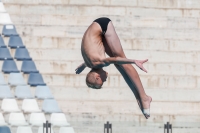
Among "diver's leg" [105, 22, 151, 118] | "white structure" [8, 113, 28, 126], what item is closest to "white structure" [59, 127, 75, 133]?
"white structure" [8, 113, 28, 126]

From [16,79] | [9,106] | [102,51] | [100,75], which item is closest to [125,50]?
[16,79]

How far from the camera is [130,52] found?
55.1ft

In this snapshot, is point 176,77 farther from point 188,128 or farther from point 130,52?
point 188,128

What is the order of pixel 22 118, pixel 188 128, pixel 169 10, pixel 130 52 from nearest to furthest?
pixel 188 128
pixel 22 118
pixel 130 52
pixel 169 10

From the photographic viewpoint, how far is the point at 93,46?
8.48m

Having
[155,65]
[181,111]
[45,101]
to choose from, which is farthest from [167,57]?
[45,101]

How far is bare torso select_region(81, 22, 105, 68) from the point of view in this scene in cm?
848

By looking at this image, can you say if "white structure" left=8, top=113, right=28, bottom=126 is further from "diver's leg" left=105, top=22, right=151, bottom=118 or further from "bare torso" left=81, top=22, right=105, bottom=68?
"bare torso" left=81, top=22, right=105, bottom=68

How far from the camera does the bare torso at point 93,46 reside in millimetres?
8484

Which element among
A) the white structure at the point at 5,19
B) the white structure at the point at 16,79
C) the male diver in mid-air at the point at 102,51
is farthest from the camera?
the white structure at the point at 5,19

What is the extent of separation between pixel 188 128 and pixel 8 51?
16.7 feet

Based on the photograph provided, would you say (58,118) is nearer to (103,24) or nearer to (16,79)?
(16,79)

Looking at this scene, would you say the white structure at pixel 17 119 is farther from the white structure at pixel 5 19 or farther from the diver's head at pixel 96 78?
the diver's head at pixel 96 78

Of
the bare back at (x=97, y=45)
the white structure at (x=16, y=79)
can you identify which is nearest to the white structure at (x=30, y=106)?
the white structure at (x=16, y=79)
